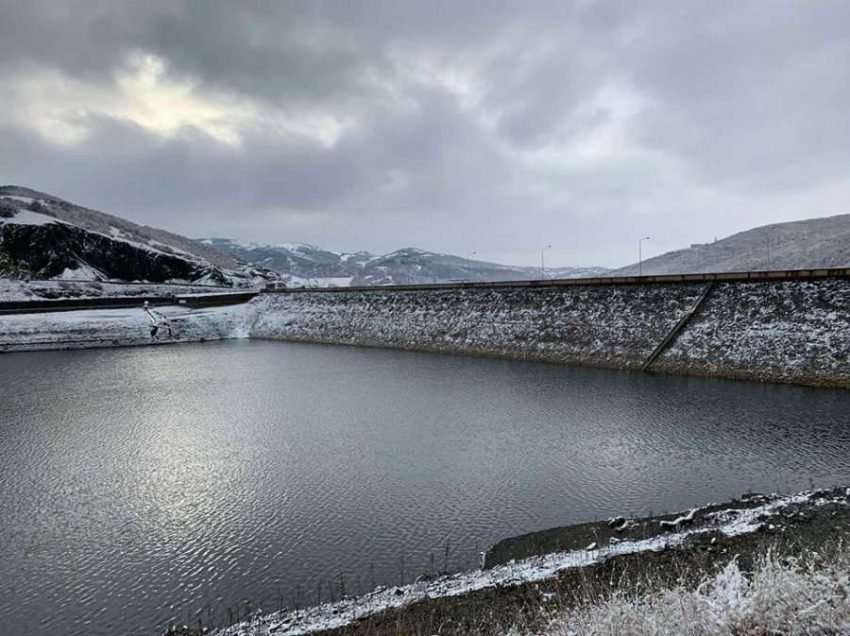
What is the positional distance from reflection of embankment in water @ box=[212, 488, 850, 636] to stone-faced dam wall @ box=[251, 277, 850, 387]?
19.7 meters

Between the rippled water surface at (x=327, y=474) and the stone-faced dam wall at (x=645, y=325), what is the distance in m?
2.92

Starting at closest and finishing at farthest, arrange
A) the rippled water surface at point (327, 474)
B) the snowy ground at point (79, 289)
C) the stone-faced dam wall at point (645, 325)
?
the rippled water surface at point (327, 474)
the stone-faced dam wall at point (645, 325)
the snowy ground at point (79, 289)

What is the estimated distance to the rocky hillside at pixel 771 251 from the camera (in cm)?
9019

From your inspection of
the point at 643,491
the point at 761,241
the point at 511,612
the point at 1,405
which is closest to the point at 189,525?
the point at 511,612

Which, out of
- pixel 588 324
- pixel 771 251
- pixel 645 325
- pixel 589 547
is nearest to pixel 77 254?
pixel 588 324

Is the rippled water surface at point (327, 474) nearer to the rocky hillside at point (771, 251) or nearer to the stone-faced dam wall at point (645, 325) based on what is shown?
the stone-faced dam wall at point (645, 325)

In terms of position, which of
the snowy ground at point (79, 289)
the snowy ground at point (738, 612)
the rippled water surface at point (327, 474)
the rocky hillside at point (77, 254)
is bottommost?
the rippled water surface at point (327, 474)

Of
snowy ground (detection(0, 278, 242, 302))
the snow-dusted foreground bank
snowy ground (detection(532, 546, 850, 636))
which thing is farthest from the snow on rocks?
snowy ground (detection(0, 278, 242, 302))

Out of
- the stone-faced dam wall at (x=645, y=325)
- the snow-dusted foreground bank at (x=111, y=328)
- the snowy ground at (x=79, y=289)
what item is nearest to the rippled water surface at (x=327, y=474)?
the stone-faced dam wall at (x=645, y=325)

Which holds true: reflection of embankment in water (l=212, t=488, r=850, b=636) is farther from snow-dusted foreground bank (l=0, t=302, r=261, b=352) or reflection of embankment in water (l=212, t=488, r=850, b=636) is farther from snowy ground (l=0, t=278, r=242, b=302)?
snowy ground (l=0, t=278, r=242, b=302)

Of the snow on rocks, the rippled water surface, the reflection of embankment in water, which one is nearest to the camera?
the reflection of embankment in water

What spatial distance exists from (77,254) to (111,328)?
178 feet

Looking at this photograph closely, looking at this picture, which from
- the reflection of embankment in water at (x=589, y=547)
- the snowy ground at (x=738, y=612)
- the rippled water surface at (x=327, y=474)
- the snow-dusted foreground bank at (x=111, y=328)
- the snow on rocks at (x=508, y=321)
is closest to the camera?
the snowy ground at (x=738, y=612)

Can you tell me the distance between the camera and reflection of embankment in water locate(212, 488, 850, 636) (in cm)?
941
